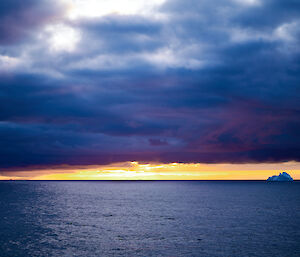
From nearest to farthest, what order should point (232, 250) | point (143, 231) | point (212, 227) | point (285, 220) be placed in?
point (232, 250) < point (143, 231) < point (212, 227) < point (285, 220)

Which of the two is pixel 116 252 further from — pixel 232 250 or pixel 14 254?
pixel 232 250

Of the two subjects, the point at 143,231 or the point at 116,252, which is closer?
the point at 116,252

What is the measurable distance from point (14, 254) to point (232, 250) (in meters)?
33.0

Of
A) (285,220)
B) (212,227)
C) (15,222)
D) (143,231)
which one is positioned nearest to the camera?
(143,231)

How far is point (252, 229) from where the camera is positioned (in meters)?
69.4

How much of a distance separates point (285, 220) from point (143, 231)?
41376mm

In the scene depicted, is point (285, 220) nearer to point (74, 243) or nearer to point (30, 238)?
point (74, 243)

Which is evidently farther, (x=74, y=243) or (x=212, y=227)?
(x=212, y=227)

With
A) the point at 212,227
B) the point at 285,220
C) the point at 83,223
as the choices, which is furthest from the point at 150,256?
the point at 285,220

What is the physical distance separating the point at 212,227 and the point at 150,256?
29.6m

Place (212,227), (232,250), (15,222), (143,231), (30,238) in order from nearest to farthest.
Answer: (232,250)
(30,238)
(143,231)
(212,227)
(15,222)

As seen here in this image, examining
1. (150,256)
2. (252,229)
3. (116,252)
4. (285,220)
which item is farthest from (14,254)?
(285,220)

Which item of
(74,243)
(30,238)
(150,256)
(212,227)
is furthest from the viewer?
(212,227)

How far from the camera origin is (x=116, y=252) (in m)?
48.9
